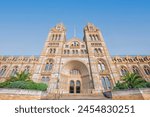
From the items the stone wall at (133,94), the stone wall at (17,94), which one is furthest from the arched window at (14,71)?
the stone wall at (133,94)

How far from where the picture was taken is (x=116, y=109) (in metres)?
5.81

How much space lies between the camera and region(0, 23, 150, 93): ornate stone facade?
3116 cm

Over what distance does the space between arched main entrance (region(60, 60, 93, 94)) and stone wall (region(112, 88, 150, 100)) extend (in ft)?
47.4

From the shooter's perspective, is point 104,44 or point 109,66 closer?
point 109,66

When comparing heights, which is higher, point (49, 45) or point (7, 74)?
point (49, 45)

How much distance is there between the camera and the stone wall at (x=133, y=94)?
49.6 ft

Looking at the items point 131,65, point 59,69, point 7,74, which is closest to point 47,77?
point 59,69

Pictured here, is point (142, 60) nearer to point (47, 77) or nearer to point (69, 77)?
point (69, 77)

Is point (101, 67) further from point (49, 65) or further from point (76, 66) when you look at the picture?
point (49, 65)

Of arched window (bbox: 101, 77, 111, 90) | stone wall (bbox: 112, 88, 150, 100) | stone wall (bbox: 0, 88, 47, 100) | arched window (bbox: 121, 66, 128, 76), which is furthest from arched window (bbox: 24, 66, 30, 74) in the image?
→ arched window (bbox: 121, 66, 128, 76)

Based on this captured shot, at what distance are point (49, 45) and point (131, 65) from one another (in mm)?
27384

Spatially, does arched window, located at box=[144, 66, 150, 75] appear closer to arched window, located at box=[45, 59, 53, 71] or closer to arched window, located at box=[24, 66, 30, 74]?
arched window, located at box=[45, 59, 53, 71]

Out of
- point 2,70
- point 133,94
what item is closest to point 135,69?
point 133,94

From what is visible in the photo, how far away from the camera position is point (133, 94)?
1581 cm
